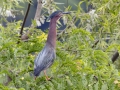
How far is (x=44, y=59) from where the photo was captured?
2.07m

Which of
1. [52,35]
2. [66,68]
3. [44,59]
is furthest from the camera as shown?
[52,35]

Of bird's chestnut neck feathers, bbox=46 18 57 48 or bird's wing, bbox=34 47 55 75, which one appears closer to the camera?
bird's wing, bbox=34 47 55 75

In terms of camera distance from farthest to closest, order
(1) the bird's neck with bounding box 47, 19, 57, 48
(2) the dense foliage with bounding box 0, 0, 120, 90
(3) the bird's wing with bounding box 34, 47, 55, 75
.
→ (1) the bird's neck with bounding box 47, 19, 57, 48, (3) the bird's wing with bounding box 34, 47, 55, 75, (2) the dense foliage with bounding box 0, 0, 120, 90

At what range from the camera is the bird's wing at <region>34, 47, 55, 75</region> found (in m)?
1.99

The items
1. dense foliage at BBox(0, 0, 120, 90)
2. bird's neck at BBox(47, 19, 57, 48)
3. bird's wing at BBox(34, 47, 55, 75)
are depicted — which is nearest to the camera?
dense foliage at BBox(0, 0, 120, 90)

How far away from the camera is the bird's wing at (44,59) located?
1988mm

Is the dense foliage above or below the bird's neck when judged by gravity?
below

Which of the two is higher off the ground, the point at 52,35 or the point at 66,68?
the point at 52,35

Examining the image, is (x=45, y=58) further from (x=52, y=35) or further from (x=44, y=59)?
(x=52, y=35)

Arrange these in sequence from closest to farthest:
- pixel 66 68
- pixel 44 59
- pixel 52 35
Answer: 1. pixel 66 68
2. pixel 44 59
3. pixel 52 35

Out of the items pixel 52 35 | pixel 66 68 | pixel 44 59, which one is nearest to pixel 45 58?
pixel 44 59

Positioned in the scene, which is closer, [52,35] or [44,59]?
[44,59]

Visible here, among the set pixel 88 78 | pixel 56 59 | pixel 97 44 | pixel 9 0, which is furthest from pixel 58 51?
pixel 97 44

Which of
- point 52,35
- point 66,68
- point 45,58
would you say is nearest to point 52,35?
point 52,35
